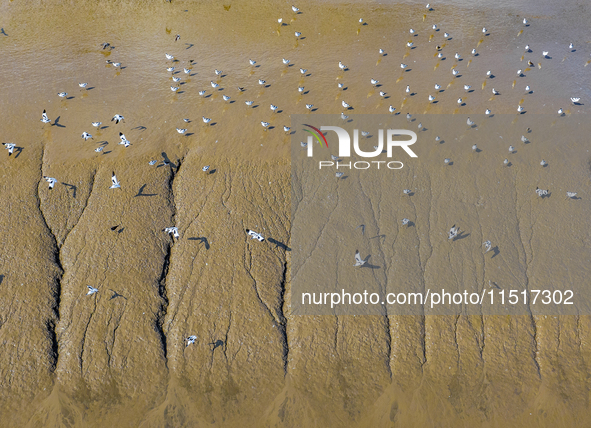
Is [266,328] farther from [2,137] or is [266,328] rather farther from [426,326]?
[2,137]

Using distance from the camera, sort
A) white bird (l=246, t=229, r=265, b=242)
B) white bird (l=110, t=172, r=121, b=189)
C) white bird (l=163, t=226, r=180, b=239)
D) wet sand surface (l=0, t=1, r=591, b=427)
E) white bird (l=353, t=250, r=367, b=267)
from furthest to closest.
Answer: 1. white bird (l=110, t=172, r=121, b=189)
2. white bird (l=163, t=226, r=180, b=239)
3. white bird (l=246, t=229, r=265, b=242)
4. white bird (l=353, t=250, r=367, b=267)
5. wet sand surface (l=0, t=1, r=591, b=427)

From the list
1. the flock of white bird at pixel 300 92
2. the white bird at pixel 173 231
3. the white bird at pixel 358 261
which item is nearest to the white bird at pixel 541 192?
the flock of white bird at pixel 300 92

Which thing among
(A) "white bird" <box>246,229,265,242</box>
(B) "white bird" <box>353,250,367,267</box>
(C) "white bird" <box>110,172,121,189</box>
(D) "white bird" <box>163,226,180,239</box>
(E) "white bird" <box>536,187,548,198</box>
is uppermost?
(C) "white bird" <box>110,172,121,189</box>

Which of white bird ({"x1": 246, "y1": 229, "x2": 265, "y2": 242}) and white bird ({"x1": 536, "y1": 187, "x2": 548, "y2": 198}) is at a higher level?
white bird ({"x1": 536, "y1": 187, "x2": 548, "y2": 198})

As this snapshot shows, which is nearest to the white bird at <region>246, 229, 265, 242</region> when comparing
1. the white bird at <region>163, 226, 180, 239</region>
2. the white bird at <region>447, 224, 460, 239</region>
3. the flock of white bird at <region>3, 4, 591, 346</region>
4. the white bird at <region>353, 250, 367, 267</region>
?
the flock of white bird at <region>3, 4, 591, 346</region>

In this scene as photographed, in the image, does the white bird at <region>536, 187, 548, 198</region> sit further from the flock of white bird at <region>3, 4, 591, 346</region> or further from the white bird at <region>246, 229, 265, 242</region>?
the white bird at <region>246, 229, 265, 242</region>

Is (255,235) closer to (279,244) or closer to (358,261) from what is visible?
(279,244)

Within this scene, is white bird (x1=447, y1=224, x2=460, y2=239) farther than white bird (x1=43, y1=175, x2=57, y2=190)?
No

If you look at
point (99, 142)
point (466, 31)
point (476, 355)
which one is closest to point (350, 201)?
point (476, 355)

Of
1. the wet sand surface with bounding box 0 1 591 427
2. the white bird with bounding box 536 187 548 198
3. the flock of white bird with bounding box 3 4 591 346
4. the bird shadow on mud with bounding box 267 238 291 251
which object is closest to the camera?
the wet sand surface with bounding box 0 1 591 427
